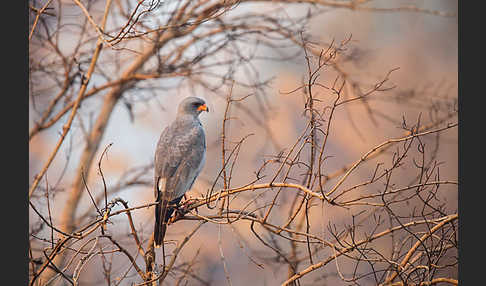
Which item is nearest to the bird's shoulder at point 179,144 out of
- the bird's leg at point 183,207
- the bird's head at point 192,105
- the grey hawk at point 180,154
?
the grey hawk at point 180,154

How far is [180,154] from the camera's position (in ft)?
11.9

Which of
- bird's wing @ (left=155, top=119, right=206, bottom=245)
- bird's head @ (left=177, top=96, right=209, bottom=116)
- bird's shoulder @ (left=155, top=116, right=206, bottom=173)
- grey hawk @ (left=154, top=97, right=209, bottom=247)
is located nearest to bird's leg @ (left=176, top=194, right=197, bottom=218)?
grey hawk @ (left=154, top=97, right=209, bottom=247)

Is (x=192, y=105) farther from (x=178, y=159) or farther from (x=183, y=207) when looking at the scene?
(x=183, y=207)

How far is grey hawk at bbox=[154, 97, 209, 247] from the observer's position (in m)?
3.43

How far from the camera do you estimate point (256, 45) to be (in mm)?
3984

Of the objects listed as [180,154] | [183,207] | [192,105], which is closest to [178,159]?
[180,154]

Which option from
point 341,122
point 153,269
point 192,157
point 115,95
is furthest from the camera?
point 341,122

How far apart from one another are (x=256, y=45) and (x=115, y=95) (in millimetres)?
1515

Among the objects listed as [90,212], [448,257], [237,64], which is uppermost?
[237,64]

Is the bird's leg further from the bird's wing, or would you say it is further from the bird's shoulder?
the bird's shoulder

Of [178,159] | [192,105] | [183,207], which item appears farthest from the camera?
[192,105]

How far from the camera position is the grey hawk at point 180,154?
3428 millimetres

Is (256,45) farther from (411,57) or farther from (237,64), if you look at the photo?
(411,57)
